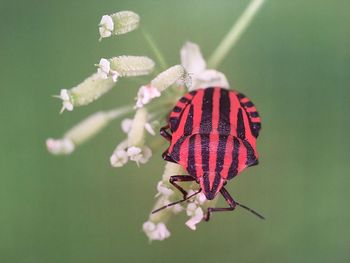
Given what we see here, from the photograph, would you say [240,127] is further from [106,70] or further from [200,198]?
[106,70]

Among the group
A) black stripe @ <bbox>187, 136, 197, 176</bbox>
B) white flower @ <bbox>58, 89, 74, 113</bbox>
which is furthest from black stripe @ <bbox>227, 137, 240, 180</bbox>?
white flower @ <bbox>58, 89, 74, 113</bbox>

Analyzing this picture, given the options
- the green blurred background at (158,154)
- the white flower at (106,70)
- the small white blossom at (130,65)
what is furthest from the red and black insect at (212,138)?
the green blurred background at (158,154)

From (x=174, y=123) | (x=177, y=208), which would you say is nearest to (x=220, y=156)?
(x=174, y=123)

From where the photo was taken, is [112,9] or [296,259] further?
[112,9]

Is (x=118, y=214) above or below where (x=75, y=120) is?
below

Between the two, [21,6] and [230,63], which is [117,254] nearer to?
[230,63]

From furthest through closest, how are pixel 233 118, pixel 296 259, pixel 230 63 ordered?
pixel 230 63, pixel 296 259, pixel 233 118

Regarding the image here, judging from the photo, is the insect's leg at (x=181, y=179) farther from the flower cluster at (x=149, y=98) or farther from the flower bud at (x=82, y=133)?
the flower bud at (x=82, y=133)

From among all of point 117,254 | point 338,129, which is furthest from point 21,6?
point 338,129
